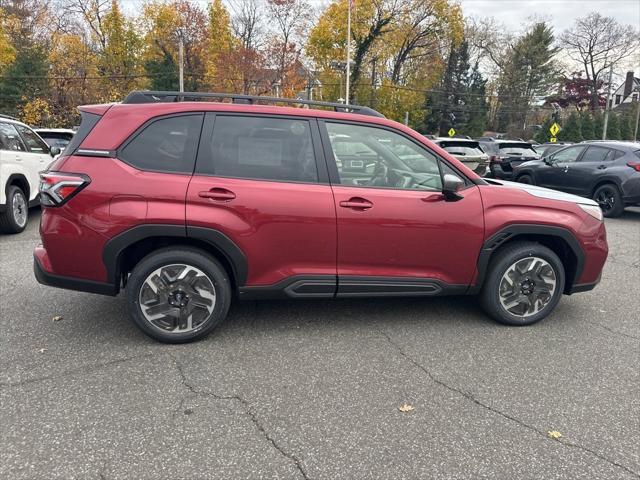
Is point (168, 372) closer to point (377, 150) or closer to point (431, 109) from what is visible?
point (377, 150)

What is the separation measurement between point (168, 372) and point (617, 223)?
31.9ft

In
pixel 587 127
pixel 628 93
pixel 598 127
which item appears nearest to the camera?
pixel 587 127

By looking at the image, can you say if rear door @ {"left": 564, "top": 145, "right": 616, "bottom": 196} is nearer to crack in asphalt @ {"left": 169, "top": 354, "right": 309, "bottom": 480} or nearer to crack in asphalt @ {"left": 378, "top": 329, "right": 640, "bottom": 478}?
crack in asphalt @ {"left": 378, "top": 329, "right": 640, "bottom": 478}

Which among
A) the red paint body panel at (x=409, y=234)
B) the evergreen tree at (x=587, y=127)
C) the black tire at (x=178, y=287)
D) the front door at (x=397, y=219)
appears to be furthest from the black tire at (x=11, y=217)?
the evergreen tree at (x=587, y=127)

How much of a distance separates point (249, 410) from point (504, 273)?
2.41 meters

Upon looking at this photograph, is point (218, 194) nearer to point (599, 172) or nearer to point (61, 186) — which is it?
point (61, 186)

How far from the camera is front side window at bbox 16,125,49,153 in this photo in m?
8.22

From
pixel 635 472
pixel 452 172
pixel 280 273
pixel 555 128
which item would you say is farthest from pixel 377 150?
pixel 555 128

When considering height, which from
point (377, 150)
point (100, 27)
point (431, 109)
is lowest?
point (377, 150)

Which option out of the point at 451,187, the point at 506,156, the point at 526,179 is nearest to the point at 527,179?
the point at 526,179

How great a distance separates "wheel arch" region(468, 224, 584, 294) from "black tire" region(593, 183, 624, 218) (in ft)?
23.4

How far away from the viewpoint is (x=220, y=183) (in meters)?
3.54

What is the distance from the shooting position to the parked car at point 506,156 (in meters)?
15.3

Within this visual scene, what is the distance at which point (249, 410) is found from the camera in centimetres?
288
